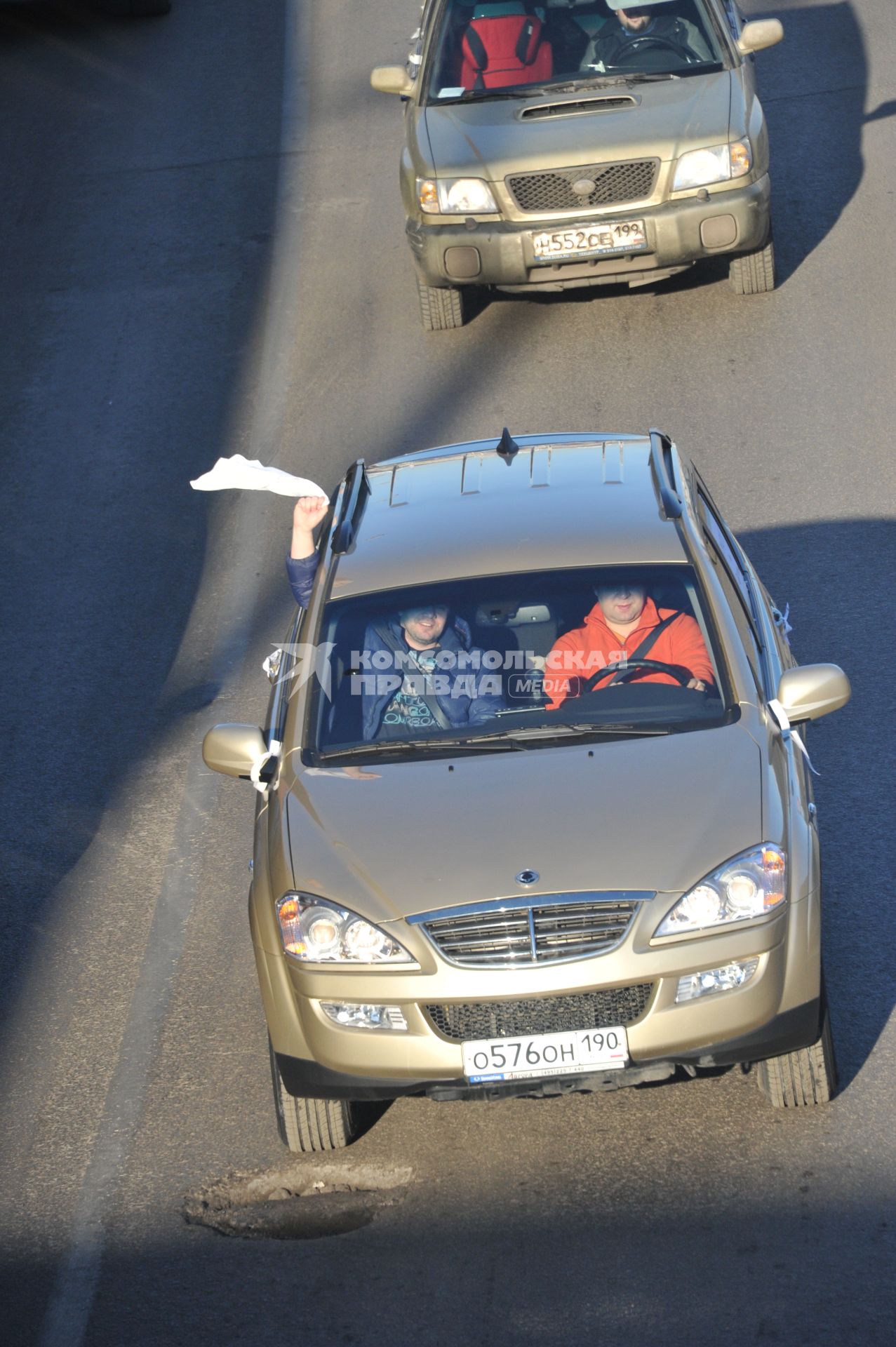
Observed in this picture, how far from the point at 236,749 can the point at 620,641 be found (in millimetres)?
1310

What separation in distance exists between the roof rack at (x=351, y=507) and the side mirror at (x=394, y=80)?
5410 millimetres

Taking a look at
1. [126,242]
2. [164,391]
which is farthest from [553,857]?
[126,242]

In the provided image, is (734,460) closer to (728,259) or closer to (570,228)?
(570,228)

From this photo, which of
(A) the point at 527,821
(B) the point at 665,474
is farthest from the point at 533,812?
(B) the point at 665,474

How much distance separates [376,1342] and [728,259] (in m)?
9.07

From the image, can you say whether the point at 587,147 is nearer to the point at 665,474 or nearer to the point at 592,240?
the point at 592,240

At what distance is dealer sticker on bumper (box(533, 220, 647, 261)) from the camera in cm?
1093

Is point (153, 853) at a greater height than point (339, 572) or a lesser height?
lesser

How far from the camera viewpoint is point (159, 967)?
6.91m

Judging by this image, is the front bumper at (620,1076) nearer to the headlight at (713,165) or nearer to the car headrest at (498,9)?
the headlight at (713,165)

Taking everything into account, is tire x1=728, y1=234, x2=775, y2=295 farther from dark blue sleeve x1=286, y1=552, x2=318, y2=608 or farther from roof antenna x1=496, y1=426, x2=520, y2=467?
dark blue sleeve x1=286, y1=552, x2=318, y2=608

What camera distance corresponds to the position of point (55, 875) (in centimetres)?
761

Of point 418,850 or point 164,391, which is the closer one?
point 418,850

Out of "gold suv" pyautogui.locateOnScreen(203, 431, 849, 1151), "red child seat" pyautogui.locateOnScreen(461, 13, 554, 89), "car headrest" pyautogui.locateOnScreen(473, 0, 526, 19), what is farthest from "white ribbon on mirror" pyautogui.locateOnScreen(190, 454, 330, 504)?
"car headrest" pyautogui.locateOnScreen(473, 0, 526, 19)
